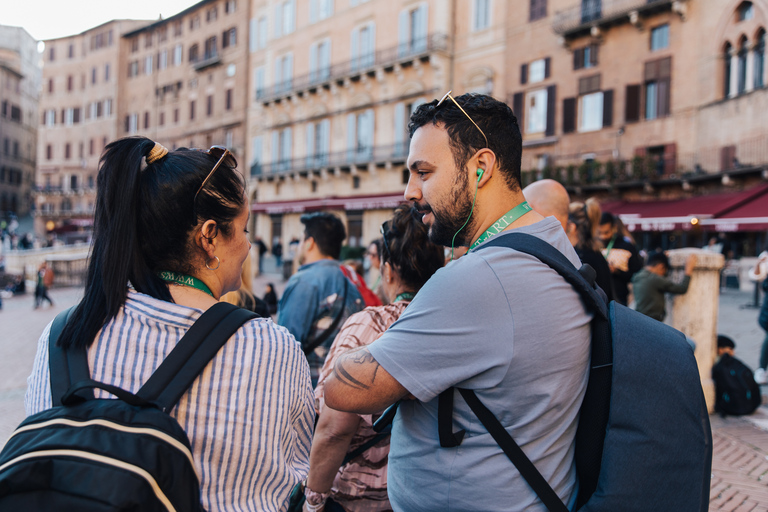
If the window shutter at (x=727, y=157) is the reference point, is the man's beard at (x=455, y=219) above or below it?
below

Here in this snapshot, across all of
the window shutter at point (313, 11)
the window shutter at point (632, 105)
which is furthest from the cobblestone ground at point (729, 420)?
the window shutter at point (313, 11)

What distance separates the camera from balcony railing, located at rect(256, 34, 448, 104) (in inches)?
914

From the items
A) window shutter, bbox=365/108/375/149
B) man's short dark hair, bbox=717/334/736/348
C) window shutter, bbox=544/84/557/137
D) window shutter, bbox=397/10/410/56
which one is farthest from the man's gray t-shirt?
window shutter, bbox=365/108/375/149

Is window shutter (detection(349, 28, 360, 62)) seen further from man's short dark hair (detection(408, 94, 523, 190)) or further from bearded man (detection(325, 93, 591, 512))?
bearded man (detection(325, 93, 591, 512))

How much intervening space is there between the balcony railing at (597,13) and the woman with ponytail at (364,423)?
19.4 m

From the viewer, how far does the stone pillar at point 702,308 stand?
539 centimetres

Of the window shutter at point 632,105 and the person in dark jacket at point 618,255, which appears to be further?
the window shutter at point 632,105

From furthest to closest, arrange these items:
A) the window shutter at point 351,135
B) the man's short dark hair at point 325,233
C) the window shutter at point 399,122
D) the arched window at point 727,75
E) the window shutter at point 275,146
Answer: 1. the window shutter at point 275,146
2. the window shutter at point 351,135
3. the window shutter at point 399,122
4. the arched window at point 727,75
5. the man's short dark hair at point 325,233

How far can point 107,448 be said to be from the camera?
898 millimetres

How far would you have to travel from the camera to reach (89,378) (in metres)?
1.06

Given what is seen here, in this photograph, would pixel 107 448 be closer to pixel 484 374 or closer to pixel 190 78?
pixel 484 374

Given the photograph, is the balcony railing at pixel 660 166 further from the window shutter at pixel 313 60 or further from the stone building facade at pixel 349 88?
the window shutter at pixel 313 60

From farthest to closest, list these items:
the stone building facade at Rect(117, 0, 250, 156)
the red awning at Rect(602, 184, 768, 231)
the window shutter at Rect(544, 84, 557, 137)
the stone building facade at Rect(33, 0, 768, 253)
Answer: the stone building facade at Rect(117, 0, 250, 156) → the window shutter at Rect(544, 84, 557, 137) → the stone building facade at Rect(33, 0, 768, 253) → the red awning at Rect(602, 184, 768, 231)

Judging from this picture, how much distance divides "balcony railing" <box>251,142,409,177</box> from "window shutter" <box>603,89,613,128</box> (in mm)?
8154
